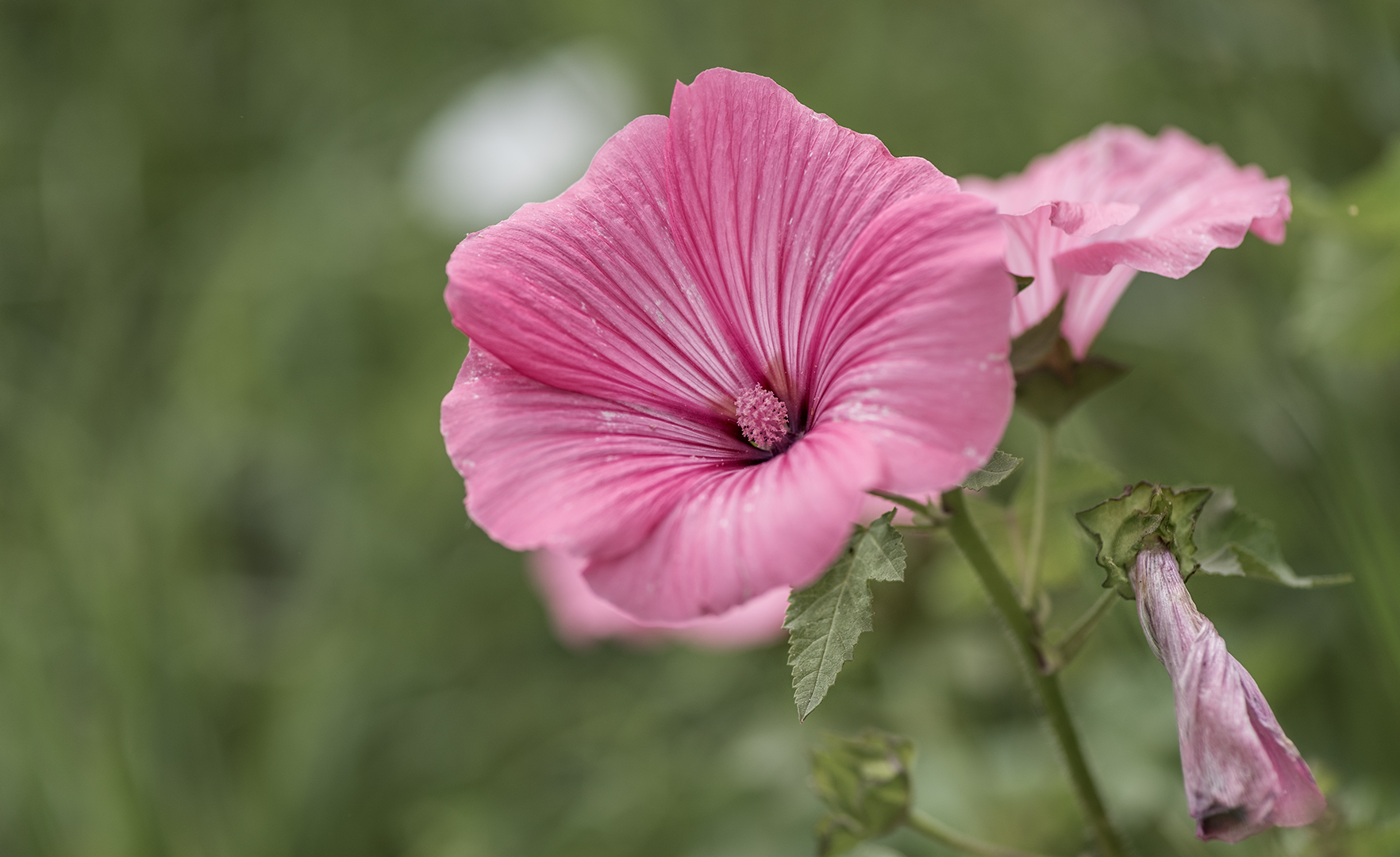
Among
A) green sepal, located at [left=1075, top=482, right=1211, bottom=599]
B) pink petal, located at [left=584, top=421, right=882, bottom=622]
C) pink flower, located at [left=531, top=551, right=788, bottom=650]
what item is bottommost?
pink flower, located at [left=531, top=551, right=788, bottom=650]

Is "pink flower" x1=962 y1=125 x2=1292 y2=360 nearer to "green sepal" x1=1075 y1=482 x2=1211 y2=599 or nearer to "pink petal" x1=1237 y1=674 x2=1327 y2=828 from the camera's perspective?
"green sepal" x1=1075 y1=482 x2=1211 y2=599

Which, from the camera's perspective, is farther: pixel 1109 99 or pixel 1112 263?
pixel 1109 99

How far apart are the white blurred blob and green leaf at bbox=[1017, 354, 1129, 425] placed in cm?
241

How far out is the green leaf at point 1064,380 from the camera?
937mm

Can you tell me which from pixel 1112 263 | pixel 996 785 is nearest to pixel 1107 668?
pixel 996 785

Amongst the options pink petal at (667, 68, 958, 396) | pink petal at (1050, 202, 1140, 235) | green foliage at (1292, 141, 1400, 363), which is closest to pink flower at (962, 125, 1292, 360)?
pink petal at (1050, 202, 1140, 235)

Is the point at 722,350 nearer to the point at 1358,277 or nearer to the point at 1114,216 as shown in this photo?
the point at 1114,216

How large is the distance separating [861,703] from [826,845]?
871mm

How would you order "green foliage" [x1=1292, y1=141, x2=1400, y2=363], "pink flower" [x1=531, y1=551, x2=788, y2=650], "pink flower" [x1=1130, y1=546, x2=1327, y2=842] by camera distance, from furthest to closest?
"pink flower" [x1=531, y1=551, x2=788, y2=650] < "green foliage" [x1=1292, y1=141, x2=1400, y2=363] < "pink flower" [x1=1130, y1=546, x2=1327, y2=842]

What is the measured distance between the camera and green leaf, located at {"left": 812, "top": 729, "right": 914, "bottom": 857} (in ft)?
3.04

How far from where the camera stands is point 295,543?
2.76 m

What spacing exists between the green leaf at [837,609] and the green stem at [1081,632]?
17 cm

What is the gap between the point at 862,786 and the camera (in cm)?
92

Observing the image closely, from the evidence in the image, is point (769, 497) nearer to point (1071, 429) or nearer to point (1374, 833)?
Answer: point (1374, 833)
